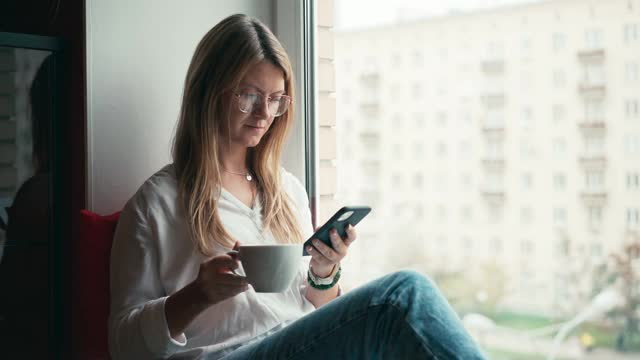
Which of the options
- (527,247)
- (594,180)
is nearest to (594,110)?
(594,180)

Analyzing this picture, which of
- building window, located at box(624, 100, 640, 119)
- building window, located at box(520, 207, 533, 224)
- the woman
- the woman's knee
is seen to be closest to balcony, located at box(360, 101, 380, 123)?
the woman

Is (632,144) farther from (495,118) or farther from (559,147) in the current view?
(495,118)

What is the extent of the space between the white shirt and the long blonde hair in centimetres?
3

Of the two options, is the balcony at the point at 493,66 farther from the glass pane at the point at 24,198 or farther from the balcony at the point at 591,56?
the glass pane at the point at 24,198

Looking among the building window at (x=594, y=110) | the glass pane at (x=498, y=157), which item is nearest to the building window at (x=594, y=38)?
the glass pane at (x=498, y=157)

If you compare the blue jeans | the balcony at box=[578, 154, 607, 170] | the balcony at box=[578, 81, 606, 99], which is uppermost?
the balcony at box=[578, 81, 606, 99]

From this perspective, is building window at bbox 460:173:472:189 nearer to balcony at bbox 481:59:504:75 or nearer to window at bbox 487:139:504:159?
window at bbox 487:139:504:159

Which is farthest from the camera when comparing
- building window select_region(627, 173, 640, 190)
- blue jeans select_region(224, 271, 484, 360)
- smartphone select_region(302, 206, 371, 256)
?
building window select_region(627, 173, 640, 190)

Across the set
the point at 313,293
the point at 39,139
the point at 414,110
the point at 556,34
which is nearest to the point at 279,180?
the point at 313,293

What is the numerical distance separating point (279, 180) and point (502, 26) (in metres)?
0.67

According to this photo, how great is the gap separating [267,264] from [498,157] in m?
0.82

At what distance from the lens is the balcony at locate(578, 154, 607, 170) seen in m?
1.64

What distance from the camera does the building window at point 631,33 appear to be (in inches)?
61.6

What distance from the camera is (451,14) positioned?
1952mm
